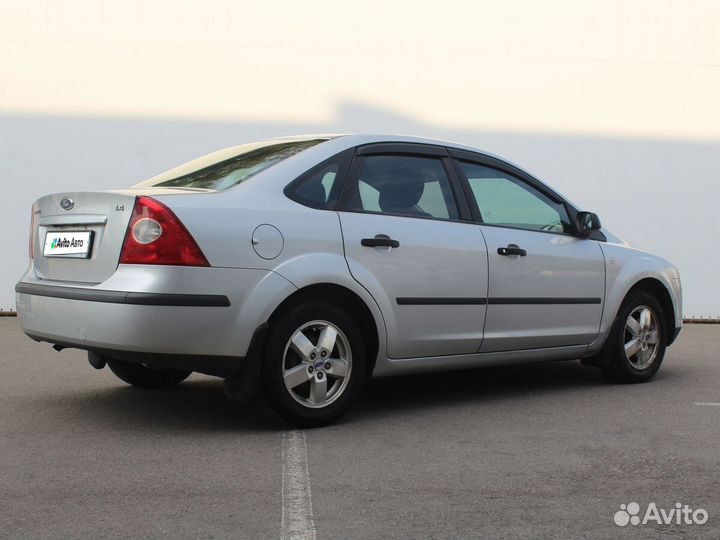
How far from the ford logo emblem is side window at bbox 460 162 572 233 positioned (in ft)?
7.34

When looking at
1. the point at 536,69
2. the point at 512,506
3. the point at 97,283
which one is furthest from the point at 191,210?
the point at 536,69

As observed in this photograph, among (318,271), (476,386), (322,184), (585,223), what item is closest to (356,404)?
(476,386)

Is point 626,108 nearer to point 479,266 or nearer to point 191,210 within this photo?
point 479,266

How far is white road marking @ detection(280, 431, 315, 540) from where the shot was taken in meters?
3.17

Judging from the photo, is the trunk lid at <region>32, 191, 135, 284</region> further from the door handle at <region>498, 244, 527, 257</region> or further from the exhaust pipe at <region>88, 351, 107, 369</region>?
the door handle at <region>498, 244, 527, 257</region>

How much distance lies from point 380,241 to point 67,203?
1550 millimetres

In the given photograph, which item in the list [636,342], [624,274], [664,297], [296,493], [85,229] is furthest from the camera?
[664,297]

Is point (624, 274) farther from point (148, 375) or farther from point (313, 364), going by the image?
point (148, 375)

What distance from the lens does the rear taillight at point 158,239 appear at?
4.34 metres

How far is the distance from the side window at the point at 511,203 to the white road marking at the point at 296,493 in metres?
1.87

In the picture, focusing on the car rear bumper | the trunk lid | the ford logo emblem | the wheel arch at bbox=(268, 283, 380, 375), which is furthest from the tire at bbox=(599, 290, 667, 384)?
the ford logo emblem

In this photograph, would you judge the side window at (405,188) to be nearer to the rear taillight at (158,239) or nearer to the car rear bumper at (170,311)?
the car rear bumper at (170,311)

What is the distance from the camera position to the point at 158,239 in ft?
14.3

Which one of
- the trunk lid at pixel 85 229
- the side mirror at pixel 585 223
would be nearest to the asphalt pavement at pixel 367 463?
the trunk lid at pixel 85 229
